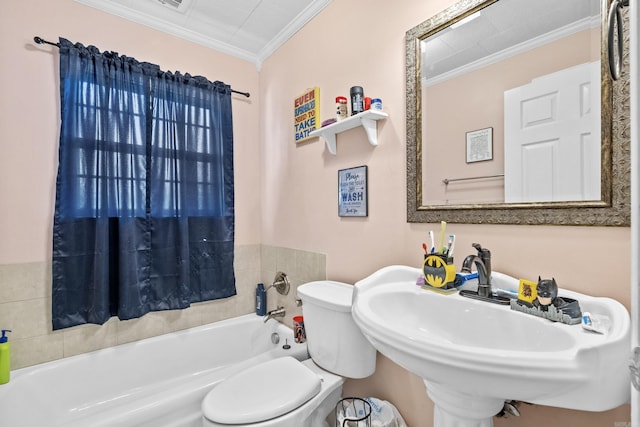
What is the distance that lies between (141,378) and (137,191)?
1103 millimetres

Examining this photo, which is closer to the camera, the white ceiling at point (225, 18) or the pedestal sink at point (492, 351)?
the pedestal sink at point (492, 351)

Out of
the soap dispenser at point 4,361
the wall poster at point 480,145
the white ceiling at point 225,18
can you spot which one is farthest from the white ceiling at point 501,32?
the soap dispenser at point 4,361

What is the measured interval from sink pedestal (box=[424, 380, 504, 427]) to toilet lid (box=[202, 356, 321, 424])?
0.57 meters

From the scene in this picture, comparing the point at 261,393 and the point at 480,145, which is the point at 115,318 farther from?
the point at 480,145

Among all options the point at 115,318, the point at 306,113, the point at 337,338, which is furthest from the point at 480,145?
the point at 115,318

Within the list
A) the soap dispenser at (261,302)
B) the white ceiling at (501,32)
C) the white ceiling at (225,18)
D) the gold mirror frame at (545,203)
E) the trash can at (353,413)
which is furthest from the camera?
the soap dispenser at (261,302)

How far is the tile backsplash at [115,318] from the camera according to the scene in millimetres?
1582

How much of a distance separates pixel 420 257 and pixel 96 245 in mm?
1679

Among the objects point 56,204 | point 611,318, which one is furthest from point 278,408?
point 56,204

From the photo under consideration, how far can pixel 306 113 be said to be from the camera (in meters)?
1.90

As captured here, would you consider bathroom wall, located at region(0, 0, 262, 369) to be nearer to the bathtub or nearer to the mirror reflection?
the bathtub

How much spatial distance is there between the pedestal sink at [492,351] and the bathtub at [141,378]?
2.90 ft

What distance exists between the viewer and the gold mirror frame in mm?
801

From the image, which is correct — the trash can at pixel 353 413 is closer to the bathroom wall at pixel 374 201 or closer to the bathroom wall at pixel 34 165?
the bathroom wall at pixel 374 201
